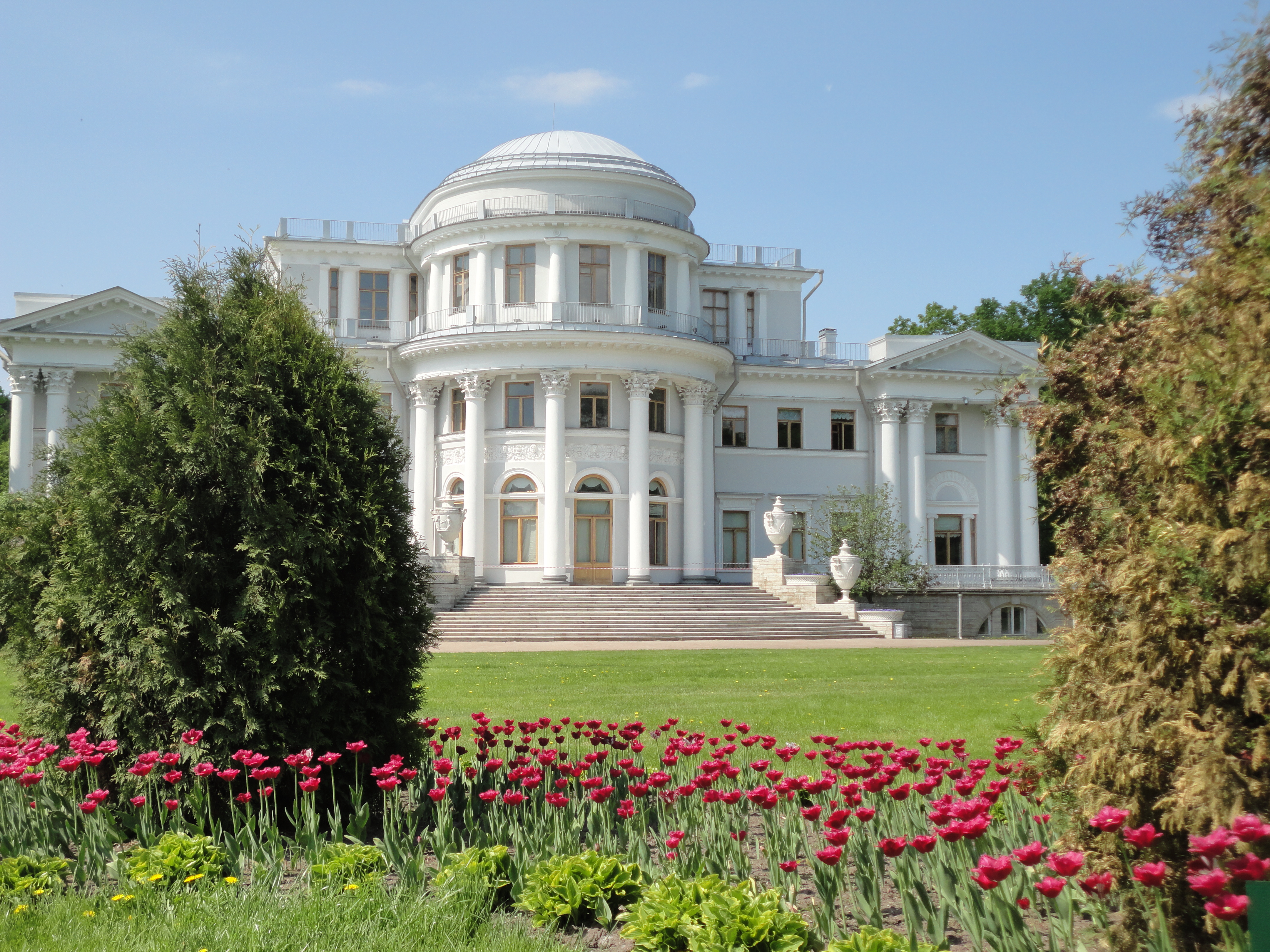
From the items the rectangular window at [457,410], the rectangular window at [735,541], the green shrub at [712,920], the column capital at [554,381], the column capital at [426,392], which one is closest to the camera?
the green shrub at [712,920]

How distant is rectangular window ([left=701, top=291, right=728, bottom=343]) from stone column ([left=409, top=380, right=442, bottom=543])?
1231 centimetres

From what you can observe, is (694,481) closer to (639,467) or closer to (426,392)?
(639,467)

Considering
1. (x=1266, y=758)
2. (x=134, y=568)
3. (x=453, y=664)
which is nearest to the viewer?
(x=1266, y=758)

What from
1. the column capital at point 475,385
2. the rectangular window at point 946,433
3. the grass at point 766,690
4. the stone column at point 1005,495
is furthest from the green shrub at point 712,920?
the rectangular window at point 946,433

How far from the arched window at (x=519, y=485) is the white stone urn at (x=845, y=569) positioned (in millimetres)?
10889

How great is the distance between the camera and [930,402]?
43500 mm

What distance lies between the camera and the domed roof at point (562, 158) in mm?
39562

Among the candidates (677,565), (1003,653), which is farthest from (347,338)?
(1003,653)

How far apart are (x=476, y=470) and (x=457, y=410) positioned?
10.3 feet

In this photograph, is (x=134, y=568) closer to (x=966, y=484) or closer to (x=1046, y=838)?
(x=1046, y=838)

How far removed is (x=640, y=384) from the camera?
3756 centimetres

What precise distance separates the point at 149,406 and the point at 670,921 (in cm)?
455

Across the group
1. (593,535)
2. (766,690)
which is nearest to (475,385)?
(593,535)

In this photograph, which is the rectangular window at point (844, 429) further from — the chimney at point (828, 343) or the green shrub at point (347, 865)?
the green shrub at point (347, 865)
